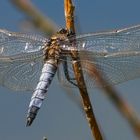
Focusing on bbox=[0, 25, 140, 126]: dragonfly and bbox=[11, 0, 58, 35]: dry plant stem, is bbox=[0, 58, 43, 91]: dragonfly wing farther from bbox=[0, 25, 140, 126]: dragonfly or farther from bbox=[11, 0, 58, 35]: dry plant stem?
bbox=[11, 0, 58, 35]: dry plant stem

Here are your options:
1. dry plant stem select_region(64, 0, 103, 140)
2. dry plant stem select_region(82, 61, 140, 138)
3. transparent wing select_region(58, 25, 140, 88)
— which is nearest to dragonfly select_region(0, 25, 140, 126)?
transparent wing select_region(58, 25, 140, 88)

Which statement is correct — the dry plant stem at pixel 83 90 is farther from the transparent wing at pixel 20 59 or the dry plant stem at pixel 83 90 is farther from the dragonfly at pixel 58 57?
the transparent wing at pixel 20 59

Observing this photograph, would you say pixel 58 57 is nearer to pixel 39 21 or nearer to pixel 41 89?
pixel 41 89

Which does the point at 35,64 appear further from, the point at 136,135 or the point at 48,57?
the point at 136,135

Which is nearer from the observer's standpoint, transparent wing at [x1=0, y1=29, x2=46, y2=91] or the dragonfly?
the dragonfly

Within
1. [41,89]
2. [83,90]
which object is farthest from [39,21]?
[41,89]

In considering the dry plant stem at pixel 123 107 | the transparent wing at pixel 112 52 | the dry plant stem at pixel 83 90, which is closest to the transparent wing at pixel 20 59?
the transparent wing at pixel 112 52

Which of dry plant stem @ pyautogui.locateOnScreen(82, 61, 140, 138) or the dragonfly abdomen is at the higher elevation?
dry plant stem @ pyautogui.locateOnScreen(82, 61, 140, 138)
